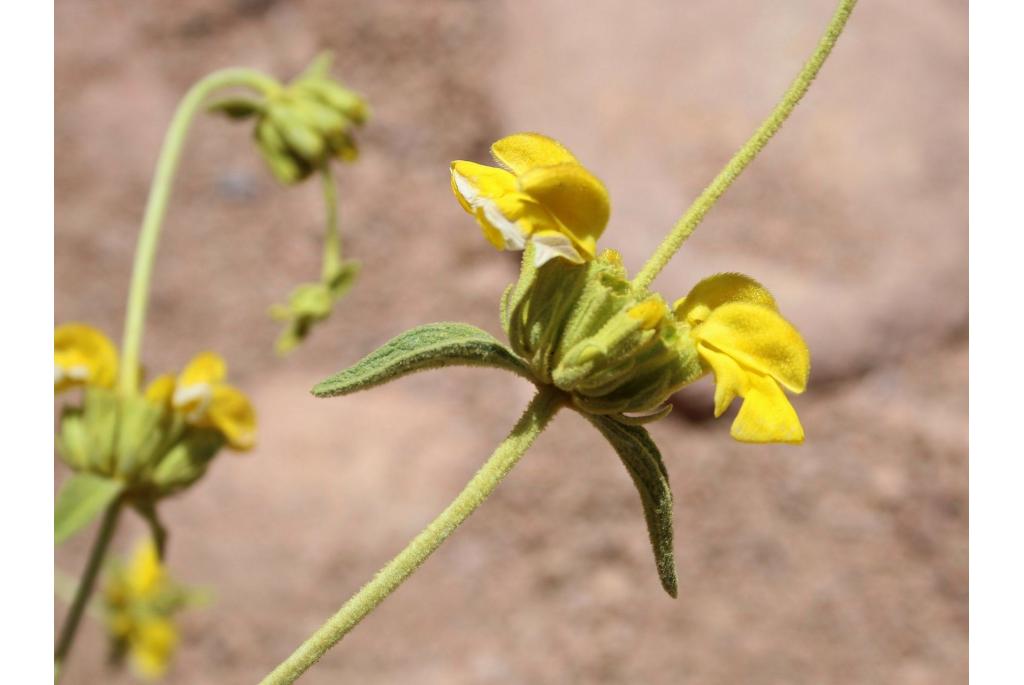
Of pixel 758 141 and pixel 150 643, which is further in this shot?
pixel 150 643

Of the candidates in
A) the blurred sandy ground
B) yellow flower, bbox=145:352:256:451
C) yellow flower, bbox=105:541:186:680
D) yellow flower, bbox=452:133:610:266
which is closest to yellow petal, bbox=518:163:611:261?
yellow flower, bbox=452:133:610:266

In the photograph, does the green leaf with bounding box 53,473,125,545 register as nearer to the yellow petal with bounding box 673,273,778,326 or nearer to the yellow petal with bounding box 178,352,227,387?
the yellow petal with bounding box 178,352,227,387

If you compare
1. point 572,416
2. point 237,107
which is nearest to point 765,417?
point 237,107

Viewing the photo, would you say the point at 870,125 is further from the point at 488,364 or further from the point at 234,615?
the point at 488,364

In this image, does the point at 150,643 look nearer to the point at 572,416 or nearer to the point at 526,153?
the point at 572,416

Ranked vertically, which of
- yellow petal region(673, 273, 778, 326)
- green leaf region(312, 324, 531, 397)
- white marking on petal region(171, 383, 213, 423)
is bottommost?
white marking on petal region(171, 383, 213, 423)

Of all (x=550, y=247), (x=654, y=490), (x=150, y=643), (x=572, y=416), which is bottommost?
(x=572, y=416)
